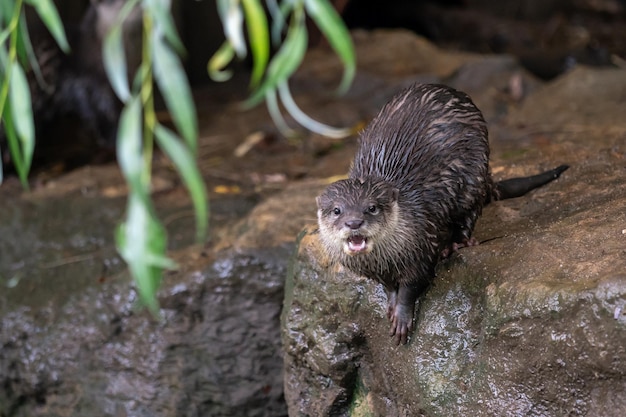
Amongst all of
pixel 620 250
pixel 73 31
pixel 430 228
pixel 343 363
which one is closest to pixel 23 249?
pixel 73 31

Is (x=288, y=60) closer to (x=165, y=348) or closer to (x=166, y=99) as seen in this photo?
(x=166, y=99)

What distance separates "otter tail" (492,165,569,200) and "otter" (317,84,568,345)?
0.03 meters

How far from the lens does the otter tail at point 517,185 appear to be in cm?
288

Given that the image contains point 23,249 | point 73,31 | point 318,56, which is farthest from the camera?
point 318,56

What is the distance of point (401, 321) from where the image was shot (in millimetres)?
2449

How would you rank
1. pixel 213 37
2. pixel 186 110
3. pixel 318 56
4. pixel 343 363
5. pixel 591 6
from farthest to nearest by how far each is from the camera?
pixel 591 6 < pixel 318 56 < pixel 213 37 < pixel 343 363 < pixel 186 110

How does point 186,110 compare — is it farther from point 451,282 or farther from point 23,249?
point 23,249

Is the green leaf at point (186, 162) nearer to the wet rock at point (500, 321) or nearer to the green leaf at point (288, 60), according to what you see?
the green leaf at point (288, 60)

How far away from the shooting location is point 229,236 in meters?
3.68

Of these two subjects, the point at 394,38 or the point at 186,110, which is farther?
the point at 394,38

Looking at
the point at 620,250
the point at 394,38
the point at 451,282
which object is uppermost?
the point at 620,250

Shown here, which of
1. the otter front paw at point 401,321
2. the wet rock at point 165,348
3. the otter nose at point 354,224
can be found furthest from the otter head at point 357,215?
the wet rock at point 165,348

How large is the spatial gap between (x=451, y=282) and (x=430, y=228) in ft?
0.56

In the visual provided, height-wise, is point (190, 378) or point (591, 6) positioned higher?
point (190, 378)
